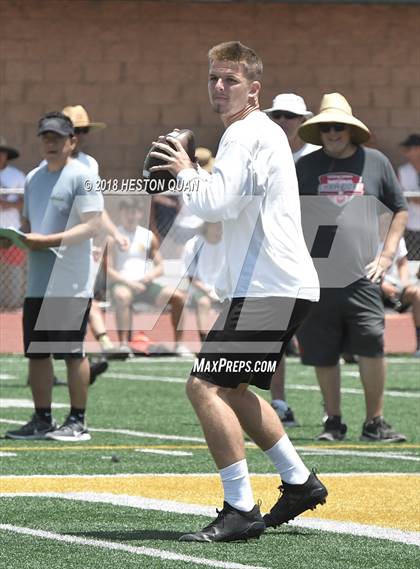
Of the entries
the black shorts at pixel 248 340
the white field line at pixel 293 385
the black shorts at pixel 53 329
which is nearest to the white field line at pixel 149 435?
the black shorts at pixel 53 329

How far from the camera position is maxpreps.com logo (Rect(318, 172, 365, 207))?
1066cm

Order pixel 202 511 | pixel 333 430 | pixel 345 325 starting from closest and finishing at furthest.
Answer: pixel 202 511 → pixel 333 430 → pixel 345 325

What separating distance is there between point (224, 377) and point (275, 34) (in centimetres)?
→ 1797

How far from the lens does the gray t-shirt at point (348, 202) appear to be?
35.0 ft

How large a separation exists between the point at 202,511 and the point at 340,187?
3800 mm

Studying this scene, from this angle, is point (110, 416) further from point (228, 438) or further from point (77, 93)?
point (77, 93)

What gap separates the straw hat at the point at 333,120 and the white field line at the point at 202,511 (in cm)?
366

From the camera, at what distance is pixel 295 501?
22.4 feet

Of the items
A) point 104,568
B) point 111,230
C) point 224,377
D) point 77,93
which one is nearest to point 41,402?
point 224,377

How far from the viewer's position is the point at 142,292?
17969mm

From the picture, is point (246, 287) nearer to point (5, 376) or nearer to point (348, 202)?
point (348, 202)

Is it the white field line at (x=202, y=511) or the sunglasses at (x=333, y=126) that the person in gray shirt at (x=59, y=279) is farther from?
the white field line at (x=202, y=511)

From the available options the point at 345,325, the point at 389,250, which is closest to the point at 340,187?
the point at 389,250

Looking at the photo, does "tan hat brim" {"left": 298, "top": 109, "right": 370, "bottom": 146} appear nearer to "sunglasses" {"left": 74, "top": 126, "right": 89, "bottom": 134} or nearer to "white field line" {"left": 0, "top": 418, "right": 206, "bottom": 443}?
"sunglasses" {"left": 74, "top": 126, "right": 89, "bottom": 134}
